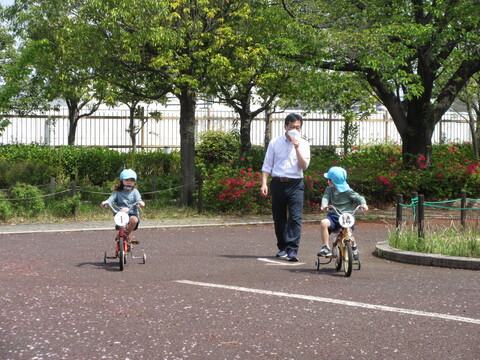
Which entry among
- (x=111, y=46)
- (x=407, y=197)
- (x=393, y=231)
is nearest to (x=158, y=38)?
(x=111, y=46)

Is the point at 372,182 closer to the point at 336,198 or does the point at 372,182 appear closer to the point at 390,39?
the point at 390,39

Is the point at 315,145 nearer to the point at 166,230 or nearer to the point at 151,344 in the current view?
the point at 166,230

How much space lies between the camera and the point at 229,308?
6.54 metres

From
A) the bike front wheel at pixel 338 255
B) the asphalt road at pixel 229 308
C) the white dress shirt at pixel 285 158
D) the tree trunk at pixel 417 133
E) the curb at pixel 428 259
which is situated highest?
the tree trunk at pixel 417 133

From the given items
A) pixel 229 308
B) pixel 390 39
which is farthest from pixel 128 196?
pixel 390 39

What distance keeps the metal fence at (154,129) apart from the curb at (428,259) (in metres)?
18.1

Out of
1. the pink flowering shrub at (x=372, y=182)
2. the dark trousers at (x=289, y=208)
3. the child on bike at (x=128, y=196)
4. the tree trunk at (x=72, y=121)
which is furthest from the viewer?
the tree trunk at (x=72, y=121)

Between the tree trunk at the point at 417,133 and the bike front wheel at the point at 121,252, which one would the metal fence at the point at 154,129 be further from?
the bike front wheel at the point at 121,252

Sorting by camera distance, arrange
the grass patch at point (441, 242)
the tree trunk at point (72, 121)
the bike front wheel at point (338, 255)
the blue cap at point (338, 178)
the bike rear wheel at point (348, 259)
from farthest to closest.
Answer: the tree trunk at point (72, 121) → the grass patch at point (441, 242) → the bike front wheel at point (338, 255) → the blue cap at point (338, 178) → the bike rear wheel at point (348, 259)

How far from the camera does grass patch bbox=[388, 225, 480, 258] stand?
9977mm

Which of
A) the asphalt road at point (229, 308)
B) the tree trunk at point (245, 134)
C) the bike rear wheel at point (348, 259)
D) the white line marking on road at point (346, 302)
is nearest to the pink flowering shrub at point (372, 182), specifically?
the tree trunk at point (245, 134)

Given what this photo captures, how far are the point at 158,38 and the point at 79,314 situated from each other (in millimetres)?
9828

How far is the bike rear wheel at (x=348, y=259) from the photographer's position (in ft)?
27.2

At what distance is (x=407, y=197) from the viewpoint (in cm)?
1914
